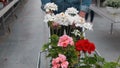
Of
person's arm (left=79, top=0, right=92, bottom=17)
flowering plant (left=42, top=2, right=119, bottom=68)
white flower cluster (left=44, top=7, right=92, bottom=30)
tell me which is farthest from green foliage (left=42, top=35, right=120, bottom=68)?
person's arm (left=79, top=0, right=92, bottom=17)

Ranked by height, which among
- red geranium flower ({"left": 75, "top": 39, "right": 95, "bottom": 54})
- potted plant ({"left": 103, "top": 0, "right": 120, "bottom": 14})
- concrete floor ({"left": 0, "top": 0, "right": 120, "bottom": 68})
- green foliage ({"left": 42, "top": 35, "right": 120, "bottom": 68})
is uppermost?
red geranium flower ({"left": 75, "top": 39, "right": 95, "bottom": 54})

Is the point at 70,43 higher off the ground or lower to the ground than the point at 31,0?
higher

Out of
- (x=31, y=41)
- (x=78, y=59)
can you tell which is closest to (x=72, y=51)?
(x=78, y=59)

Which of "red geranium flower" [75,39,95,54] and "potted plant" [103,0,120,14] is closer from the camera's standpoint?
"red geranium flower" [75,39,95,54]

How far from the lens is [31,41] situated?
4.39 metres

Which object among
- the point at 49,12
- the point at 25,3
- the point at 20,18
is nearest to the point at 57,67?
the point at 49,12

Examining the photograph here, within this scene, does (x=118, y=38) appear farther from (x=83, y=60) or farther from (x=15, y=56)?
(x=83, y=60)

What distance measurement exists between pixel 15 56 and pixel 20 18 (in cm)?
264

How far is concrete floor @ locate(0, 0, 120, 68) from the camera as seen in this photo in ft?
11.7

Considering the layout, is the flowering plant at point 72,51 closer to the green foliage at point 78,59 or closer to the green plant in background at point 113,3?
the green foliage at point 78,59

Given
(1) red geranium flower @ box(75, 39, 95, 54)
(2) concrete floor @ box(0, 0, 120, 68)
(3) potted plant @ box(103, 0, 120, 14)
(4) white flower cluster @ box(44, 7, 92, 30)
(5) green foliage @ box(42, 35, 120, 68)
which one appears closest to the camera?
(1) red geranium flower @ box(75, 39, 95, 54)

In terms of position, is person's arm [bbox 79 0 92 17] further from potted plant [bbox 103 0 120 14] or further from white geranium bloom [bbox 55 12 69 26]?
potted plant [bbox 103 0 120 14]

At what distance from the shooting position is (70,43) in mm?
1563

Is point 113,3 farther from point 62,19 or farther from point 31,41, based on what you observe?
point 62,19
